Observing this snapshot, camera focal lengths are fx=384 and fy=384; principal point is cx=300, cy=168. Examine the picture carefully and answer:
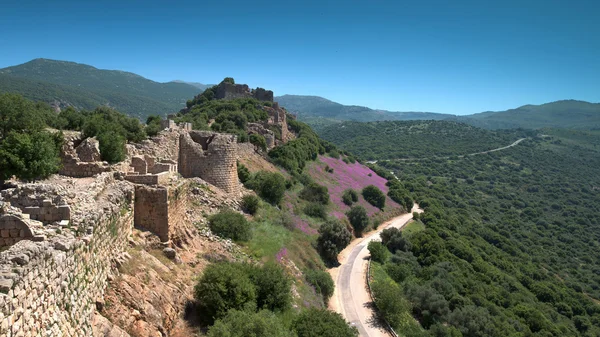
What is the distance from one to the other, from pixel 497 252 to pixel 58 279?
49556 millimetres

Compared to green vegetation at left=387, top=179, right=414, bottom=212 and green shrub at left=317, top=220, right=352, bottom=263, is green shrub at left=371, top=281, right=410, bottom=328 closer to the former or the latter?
green shrub at left=317, top=220, right=352, bottom=263

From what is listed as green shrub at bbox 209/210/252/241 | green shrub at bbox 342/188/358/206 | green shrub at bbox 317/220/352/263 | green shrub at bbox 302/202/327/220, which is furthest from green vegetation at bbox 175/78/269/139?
green shrub at bbox 209/210/252/241

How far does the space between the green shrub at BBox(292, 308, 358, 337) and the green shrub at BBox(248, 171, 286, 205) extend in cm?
1282

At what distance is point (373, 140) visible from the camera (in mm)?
122750

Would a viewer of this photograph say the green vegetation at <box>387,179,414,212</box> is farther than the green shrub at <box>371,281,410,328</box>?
Yes

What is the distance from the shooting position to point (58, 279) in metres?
6.27

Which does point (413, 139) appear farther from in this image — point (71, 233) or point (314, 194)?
point (71, 233)

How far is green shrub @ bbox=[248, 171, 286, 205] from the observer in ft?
86.2

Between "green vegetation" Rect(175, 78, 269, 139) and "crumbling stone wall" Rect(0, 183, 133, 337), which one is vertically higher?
"green vegetation" Rect(175, 78, 269, 139)

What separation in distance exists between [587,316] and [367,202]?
2516 centimetres

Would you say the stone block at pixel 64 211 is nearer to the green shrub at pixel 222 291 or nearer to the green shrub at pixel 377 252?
the green shrub at pixel 222 291

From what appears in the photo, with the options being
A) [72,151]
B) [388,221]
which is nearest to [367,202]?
[388,221]

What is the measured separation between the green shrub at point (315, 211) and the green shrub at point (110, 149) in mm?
19578

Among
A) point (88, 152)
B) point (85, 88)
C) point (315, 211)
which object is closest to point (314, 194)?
point (315, 211)
